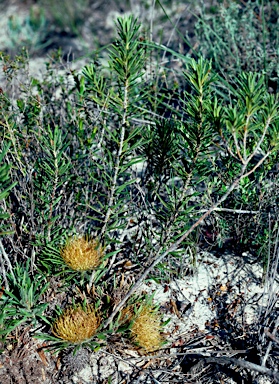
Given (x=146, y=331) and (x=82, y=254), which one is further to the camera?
(x=82, y=254)

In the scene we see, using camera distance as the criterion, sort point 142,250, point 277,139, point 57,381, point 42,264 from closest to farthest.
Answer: point 277,139, point 57,381, point 42,264, point 142,250

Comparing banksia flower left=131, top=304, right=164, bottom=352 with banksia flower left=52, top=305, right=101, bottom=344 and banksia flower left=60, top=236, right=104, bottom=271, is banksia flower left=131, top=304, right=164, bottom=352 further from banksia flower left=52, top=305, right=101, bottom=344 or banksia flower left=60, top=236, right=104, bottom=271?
banksia flower left=60, top=236, right=104, bottom=271

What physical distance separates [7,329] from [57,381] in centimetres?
35

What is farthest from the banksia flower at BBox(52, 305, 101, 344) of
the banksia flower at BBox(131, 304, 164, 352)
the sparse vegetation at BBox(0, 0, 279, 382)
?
the banksia flower at BBox(131, 304, 164, 352)

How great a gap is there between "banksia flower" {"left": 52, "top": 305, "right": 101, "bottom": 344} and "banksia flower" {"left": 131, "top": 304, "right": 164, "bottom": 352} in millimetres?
189

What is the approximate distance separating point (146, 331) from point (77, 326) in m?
0.33

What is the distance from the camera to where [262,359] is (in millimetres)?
2053

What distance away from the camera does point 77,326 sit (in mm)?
2160

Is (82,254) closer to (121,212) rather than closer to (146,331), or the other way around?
(121,212)

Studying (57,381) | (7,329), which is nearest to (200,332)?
(57,381)

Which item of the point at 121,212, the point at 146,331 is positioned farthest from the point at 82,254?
the point at 146,331

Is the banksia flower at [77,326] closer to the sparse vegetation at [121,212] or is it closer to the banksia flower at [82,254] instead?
the sparse vegetation at [121,212]

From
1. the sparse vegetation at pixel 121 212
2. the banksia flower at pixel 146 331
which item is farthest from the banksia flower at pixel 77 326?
the banksia flower at pixel 146 331

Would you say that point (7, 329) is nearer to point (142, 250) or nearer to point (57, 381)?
point (57, 381)
